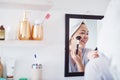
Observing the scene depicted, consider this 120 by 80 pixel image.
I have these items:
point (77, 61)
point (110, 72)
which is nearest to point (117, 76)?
point (110, 72)

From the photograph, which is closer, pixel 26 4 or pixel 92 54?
pixel 26 4

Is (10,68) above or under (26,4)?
under

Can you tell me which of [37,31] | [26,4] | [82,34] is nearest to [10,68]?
[37,31]

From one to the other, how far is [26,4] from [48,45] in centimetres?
31

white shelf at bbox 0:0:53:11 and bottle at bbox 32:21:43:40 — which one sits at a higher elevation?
white shelf at bbox 0:0:53:11

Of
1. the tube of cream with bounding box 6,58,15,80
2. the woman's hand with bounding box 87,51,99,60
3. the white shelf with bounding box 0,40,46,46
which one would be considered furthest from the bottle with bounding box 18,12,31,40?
the woman's hand with bounding box 87,51,99,60

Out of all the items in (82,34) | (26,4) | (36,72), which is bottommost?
(36,72)

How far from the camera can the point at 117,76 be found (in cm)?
90

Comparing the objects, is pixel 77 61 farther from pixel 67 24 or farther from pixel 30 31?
pixel 30 31

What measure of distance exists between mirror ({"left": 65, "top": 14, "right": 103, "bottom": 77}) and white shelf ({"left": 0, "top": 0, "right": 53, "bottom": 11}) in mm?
214

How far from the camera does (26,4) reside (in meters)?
1.19

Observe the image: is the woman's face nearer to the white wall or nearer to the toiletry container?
the white wall

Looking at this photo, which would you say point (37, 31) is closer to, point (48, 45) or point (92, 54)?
point (48, 45)

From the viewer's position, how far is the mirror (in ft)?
4.58
